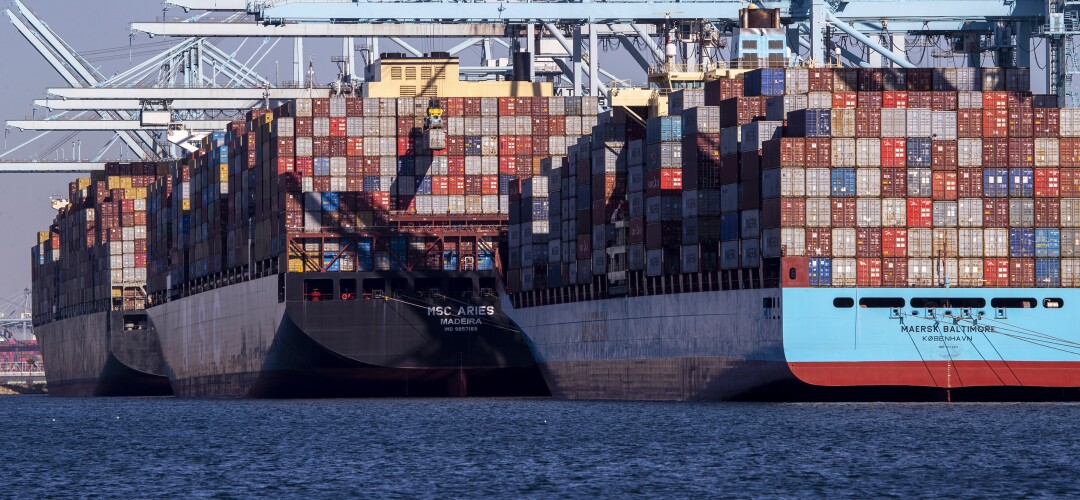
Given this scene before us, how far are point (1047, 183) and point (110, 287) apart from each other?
72.0 meters

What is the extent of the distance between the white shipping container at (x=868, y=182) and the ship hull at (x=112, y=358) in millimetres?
67476

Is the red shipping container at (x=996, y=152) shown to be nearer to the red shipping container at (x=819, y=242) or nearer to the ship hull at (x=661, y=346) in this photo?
the red shipping container at (x=819, y=242)

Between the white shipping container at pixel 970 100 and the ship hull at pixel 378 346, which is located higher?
the white shipping container at pixel 970 100

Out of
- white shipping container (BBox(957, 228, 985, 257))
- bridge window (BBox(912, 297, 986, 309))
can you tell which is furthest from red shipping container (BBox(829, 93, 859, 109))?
bridge window (BBox(912, 297, 986, 309))

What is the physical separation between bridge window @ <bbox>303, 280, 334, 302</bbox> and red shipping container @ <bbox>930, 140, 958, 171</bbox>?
33.0 m

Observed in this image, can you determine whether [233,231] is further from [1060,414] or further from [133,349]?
[1060,414]

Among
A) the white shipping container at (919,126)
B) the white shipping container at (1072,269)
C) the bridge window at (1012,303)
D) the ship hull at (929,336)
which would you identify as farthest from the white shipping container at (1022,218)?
the white shipping container at (919,126)

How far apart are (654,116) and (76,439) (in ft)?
83.7

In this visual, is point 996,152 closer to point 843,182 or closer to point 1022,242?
point 1022,242

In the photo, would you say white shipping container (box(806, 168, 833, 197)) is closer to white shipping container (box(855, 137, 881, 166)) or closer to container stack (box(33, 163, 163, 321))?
white shipping container (box(855, 137, 881, 166))

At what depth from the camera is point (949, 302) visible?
68.5 metres

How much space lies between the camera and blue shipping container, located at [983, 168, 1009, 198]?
68500mm

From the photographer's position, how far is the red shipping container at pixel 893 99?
71.4m

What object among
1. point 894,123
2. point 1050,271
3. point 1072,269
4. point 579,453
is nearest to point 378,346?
point 894,123
